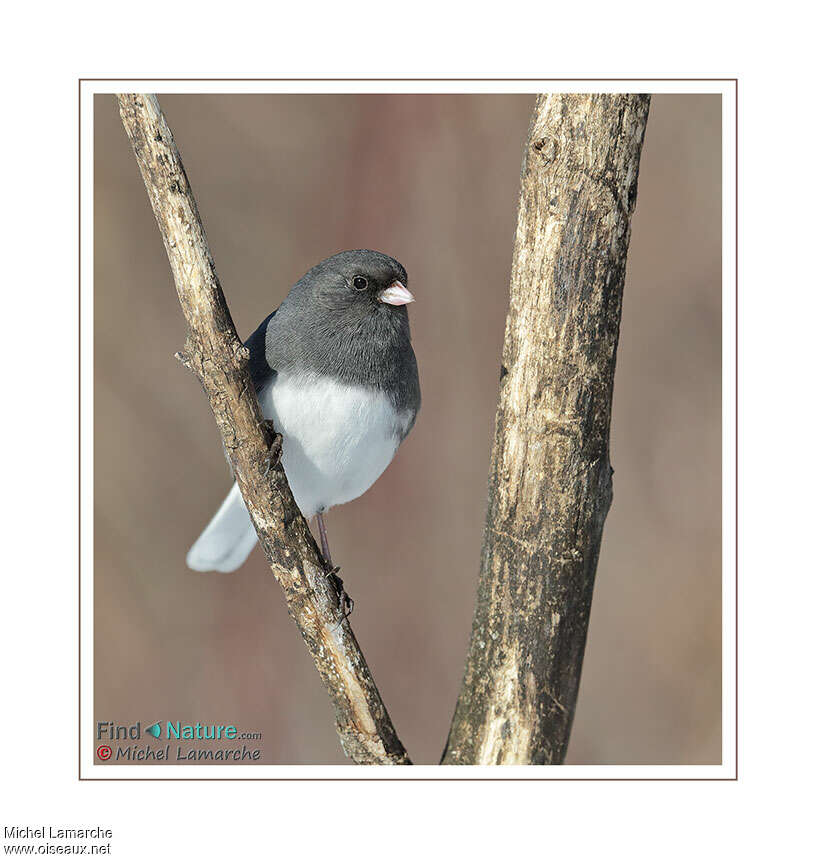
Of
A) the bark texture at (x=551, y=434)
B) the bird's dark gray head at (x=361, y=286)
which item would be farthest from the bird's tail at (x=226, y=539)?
the bark texture at (x=551, y=434)

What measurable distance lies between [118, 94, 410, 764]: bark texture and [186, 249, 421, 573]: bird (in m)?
0.14

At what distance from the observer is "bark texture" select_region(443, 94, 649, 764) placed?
4.84 ft

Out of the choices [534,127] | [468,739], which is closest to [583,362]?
[534,127]

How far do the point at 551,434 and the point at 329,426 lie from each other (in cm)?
45

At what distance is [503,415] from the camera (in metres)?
1.60

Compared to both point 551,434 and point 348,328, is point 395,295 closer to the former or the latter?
point 348,328

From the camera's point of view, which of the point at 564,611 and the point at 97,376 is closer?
the point at 564,611

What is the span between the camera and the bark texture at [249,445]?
1.42 meters

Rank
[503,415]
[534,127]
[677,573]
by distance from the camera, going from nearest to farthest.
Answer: [534,127] → [503,415] → [677,573]

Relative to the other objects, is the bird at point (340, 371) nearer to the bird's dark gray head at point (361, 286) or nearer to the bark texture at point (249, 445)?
the bird's dark gray head at point (361, 286)

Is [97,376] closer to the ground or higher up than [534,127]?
closer to the ground
